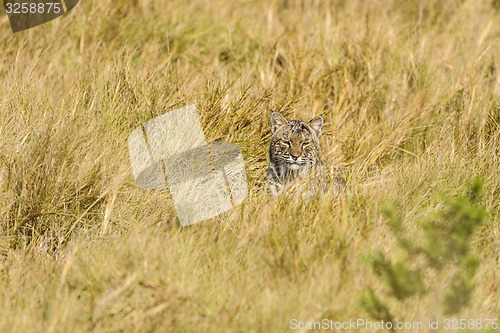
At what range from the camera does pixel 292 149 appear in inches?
189

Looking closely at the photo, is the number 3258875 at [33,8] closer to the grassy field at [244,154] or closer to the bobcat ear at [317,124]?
the grassy field at [244,154]

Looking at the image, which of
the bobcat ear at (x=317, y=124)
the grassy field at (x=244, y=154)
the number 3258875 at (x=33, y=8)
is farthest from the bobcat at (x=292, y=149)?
the number 3258875 at (x=33, y=8)

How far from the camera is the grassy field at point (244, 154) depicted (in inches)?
128

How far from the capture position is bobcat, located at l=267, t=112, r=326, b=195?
189 inches

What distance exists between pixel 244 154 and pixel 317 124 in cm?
56

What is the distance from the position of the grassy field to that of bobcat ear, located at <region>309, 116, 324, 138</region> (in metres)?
0.20

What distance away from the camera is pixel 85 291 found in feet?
10.9

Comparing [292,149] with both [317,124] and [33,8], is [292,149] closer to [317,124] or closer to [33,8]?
[317,124]

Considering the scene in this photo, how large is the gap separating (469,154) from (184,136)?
1934 millimetres

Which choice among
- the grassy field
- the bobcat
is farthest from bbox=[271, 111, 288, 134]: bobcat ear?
the grassy field

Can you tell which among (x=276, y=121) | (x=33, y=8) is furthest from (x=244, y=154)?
(x=33, y=8)

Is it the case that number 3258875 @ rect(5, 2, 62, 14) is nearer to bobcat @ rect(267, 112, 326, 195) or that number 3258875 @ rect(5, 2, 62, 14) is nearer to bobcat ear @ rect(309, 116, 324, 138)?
bobcat @ rect(267, 112, 326, 195)

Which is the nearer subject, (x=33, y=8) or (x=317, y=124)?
(x=317, y=124)

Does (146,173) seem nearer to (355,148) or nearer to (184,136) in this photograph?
(184,136)
